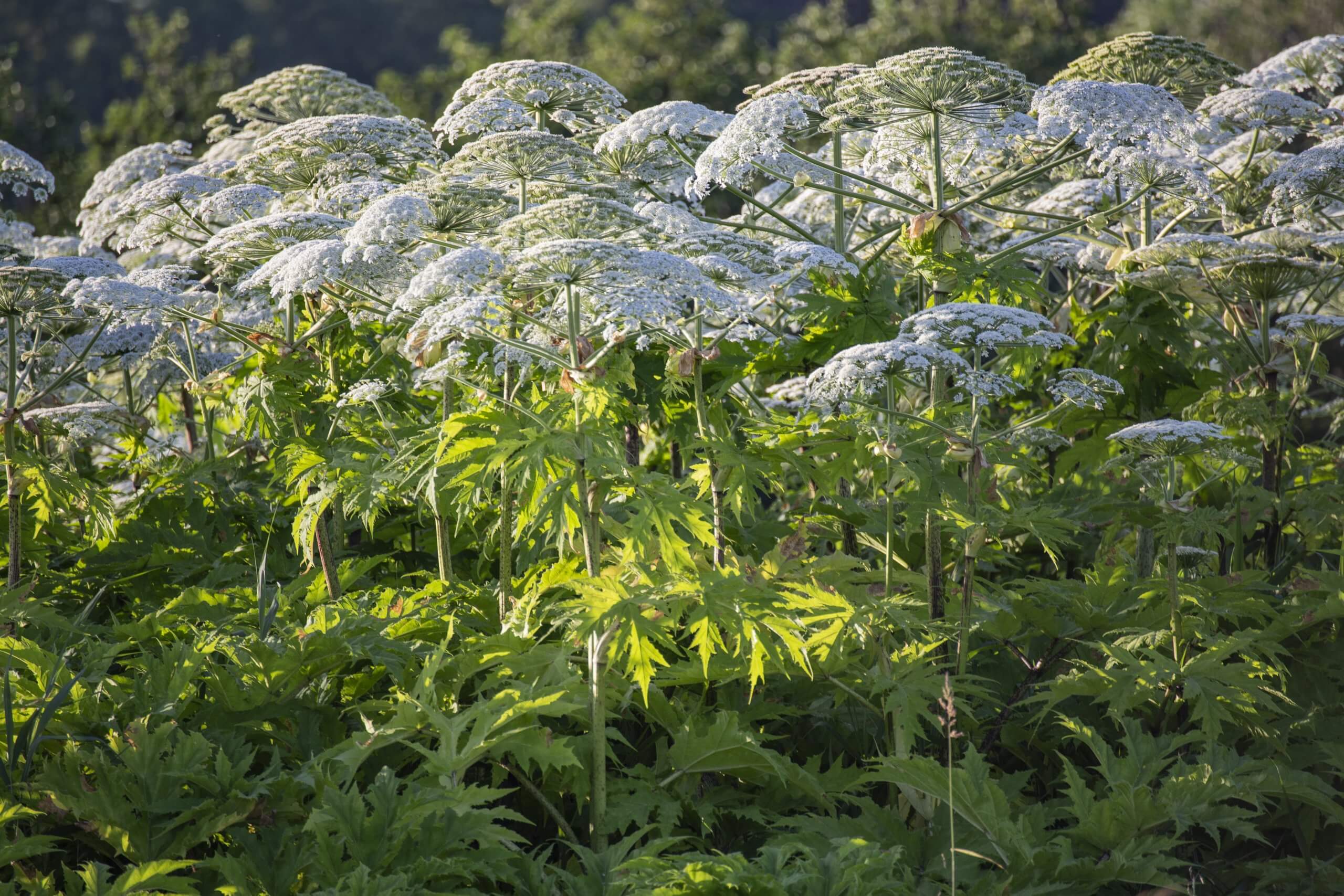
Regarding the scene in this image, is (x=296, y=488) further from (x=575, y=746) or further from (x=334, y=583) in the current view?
(x=575, y=746)

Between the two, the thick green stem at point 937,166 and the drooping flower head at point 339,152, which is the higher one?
the drooping flower head at point 339,152

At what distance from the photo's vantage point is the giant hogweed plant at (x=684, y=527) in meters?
3.53

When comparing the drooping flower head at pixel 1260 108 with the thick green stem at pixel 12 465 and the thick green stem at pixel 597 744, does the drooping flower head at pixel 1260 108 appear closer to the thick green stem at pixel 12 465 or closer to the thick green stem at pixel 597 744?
the thick green stem at pixel 597 744

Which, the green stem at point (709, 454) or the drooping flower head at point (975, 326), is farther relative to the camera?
the green stem at point (709, 454)

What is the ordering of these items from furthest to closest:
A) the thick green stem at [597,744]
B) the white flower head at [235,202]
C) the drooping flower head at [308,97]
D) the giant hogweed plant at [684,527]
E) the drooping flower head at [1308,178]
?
the drooping flower head at [308,97] < the drooping flower head at [1308,178] < the white flower head at [235,202] < the thick green stem at [597,744] < the giant hogweed plant at [684,527]

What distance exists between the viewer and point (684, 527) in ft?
14.0

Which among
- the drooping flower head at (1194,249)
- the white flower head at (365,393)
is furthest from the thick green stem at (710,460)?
the drooping flower head at (1194,249)

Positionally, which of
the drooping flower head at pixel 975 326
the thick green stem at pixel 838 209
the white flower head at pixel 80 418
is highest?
the thick green stem at pixel 838 209

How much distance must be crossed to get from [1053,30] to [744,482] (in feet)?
94.6

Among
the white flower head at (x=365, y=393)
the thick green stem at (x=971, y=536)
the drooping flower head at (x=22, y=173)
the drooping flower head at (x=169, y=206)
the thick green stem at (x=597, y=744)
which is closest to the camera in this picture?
the thick green stem at (x=597, y=744)

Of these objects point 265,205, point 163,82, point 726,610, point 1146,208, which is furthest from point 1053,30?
point 726,610

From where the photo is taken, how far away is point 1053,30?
96.2ft

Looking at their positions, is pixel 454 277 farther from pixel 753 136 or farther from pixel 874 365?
pixel 753 136

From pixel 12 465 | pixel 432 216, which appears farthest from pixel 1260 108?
pixel 12 465
